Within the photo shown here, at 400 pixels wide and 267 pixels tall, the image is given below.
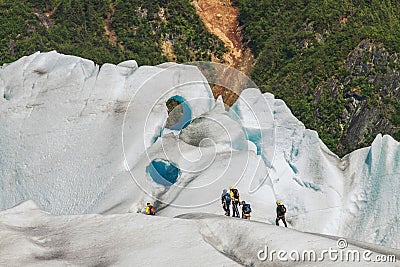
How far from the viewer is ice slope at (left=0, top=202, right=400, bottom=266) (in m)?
11.3

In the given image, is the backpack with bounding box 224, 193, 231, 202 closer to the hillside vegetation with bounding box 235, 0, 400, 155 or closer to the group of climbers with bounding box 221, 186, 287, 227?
the group of climbers with bounding box 221, 186, 287, 227

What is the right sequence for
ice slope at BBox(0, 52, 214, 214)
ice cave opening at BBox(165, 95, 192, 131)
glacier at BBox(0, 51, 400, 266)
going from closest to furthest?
glacier at BBox(0, 51, 400, 266), ice slope at BBox(0, 52, 214, 214), ice cave opening at BBox(165, 95, 192, 131)

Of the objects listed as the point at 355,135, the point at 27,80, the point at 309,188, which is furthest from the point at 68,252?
the point at 355,135

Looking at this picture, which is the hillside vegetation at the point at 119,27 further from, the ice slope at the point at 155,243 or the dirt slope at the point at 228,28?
the ice slope at the point at 155,243

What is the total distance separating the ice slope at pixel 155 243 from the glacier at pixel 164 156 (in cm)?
388

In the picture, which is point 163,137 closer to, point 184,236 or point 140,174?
point 140,174

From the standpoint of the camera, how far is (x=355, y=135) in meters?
49.4

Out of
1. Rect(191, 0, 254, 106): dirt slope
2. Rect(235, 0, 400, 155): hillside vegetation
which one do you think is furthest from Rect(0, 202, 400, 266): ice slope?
Rect(191, 0, 254, 106): dirt slope

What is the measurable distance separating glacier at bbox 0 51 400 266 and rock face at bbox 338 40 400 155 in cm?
2695

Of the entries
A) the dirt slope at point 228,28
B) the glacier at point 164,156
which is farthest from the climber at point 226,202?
the dirt slope at point 228,28

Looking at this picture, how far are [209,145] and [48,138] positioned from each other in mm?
3961

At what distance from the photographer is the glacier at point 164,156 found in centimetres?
1822

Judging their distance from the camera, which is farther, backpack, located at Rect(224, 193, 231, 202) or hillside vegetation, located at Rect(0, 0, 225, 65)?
hillside vegetation, located at Rect(0, 0, 225, 65)

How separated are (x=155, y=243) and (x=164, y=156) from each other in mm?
6797
